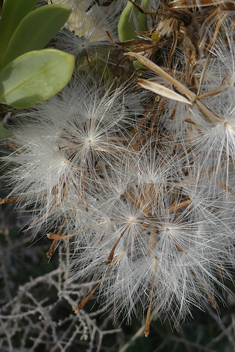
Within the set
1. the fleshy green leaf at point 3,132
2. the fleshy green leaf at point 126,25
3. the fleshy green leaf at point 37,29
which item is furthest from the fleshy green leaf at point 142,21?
the fleshy green leaf at point 3,132

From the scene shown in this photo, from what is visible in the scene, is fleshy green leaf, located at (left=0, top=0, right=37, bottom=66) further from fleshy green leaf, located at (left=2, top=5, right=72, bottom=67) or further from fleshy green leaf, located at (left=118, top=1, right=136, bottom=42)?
fleshy green leaf, located at (left=118, top=1, right=136, bottom=42)

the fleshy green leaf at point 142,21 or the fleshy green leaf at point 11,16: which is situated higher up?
the fleshy green leaf at point 11,16

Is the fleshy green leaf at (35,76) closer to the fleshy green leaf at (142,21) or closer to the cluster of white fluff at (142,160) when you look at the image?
the cluster of white fluff at (142,160)

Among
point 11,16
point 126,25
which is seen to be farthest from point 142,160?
point 11,16

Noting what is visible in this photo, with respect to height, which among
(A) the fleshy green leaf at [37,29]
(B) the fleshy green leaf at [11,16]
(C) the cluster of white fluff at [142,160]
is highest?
(B) the fleshy green leaf at [11,16]

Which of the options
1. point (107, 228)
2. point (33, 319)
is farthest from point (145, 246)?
point (33, 319)

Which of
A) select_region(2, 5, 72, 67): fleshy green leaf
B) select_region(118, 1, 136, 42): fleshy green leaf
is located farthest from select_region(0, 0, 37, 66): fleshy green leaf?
select_region(118, 1, 136, 42): fleshy green leaf
